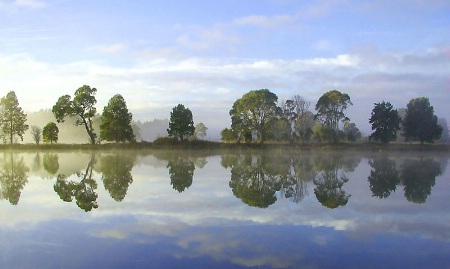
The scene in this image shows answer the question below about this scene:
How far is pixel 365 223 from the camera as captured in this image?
32.8 feet

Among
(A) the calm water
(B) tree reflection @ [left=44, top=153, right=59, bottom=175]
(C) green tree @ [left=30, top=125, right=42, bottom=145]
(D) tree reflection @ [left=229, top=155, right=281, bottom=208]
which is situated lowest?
(A) the calm water

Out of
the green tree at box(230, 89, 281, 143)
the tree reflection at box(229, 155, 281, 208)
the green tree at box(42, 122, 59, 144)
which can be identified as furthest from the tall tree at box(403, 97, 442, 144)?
the green tree at box(42, 122, 59, 144)

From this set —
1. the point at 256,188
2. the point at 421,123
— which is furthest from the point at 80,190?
the point at 421,123

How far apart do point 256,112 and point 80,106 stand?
83.9 ft

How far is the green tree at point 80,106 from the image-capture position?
2313 inches

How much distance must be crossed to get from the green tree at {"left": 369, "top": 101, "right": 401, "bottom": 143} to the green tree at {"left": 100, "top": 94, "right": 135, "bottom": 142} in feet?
119

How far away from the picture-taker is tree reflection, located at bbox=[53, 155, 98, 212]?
12.5m

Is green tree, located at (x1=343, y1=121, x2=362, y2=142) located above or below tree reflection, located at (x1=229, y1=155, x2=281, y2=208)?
above

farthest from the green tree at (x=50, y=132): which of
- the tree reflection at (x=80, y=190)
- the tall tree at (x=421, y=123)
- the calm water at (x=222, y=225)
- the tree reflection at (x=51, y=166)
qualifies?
the tall tree at (x=421, y=123)

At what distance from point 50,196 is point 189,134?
46622mm

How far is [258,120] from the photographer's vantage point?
62.2 metres

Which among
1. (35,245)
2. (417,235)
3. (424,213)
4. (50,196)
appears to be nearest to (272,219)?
(417,235)

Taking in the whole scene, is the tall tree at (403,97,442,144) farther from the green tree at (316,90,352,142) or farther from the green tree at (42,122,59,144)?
the green tree at (42,122,59,144)

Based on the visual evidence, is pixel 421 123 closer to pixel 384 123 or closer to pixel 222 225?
pixel 384 123
